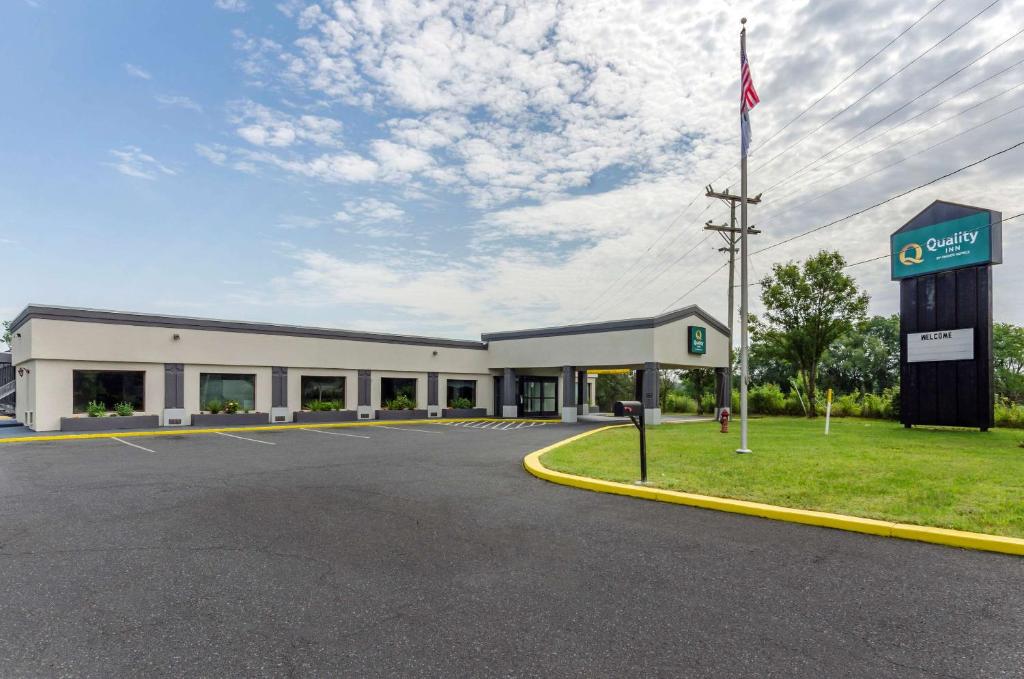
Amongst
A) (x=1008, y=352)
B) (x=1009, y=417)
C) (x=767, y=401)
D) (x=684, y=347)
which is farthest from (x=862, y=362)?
(x=684, y=347)

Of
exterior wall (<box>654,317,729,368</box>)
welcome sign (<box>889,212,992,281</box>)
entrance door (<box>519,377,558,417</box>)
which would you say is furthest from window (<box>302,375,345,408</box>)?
welcome sign (<box>889,212,992,281</box>)

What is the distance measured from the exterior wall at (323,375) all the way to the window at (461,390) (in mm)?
6170

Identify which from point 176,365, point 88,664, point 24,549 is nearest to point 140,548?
point 24,549

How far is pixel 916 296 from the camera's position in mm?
20734

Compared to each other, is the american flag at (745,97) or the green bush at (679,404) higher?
the american flag at (745,97)

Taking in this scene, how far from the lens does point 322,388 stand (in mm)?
29031

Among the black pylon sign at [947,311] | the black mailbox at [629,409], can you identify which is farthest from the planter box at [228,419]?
the black pylon sign at [947,311]

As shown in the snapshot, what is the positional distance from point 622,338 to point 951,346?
1332cm

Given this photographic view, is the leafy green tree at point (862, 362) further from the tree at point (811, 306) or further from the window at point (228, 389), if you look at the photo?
the window at point (228, 389)

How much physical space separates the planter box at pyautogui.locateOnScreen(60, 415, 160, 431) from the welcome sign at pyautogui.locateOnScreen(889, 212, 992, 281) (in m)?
30.3

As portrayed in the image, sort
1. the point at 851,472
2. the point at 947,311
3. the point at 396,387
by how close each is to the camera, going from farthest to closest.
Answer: the point at 396,387 → the point at 947,311 → the point at 851,472

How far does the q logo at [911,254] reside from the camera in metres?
20.4

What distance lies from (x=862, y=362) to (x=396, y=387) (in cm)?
4980

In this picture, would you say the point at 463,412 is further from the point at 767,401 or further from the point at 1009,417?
the point at 1009,417
